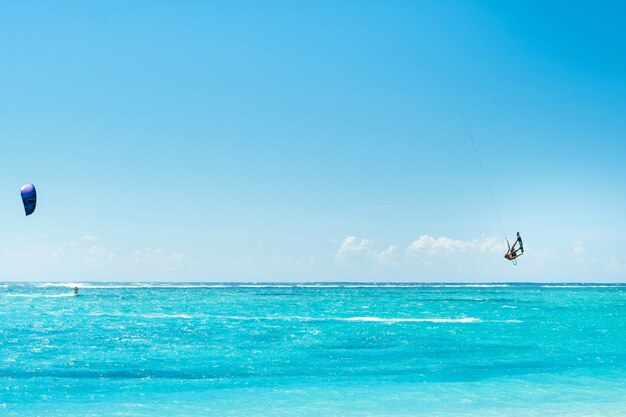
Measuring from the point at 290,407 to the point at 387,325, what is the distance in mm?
25686

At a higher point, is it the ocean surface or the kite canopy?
the kite canopy

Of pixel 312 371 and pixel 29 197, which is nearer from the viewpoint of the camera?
pixel 312 371

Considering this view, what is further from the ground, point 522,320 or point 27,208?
point 27,208

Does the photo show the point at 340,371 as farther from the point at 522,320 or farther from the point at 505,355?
the point at 522,320

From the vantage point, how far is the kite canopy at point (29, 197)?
25.2m

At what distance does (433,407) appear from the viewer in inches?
669

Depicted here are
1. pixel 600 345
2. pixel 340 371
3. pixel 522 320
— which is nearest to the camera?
pixel 340 371

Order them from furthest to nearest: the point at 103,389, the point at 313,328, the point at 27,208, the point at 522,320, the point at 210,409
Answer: the point at 522,320 < the point at 313,328 < the point at 27,208 < the point at 103,389 < the point at 210,409

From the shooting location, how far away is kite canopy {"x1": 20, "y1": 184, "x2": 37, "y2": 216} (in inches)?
990

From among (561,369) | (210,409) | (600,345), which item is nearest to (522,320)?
(600,345)

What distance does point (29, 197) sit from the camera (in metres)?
25.5

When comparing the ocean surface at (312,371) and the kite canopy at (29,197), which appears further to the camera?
the kite canopy at (29,197)

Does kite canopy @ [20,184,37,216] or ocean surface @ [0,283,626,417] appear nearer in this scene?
ocean surface @ [0,283,626,417]

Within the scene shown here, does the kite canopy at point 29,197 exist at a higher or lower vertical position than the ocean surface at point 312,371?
higher
